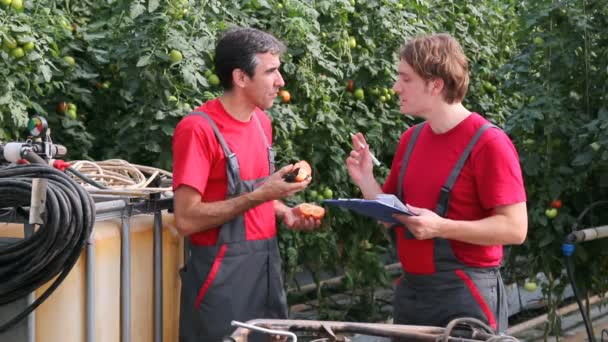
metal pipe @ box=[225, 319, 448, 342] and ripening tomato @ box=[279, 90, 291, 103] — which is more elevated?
ripening tomato @ box=[279, 90, 291, 103]

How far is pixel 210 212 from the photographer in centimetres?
331

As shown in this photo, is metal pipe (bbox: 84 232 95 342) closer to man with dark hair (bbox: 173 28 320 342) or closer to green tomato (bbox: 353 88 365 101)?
man with dark hair (bbox: 173 28 320 342)

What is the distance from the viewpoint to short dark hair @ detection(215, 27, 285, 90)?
3.61m

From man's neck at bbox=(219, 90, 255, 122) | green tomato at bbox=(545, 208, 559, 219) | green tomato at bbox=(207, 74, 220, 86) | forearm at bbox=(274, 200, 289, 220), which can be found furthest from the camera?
green tomato at bbox=(545, 208, 559, 219)

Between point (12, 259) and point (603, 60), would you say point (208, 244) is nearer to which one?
point (12, 259)

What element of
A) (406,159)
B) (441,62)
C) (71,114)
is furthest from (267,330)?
(71,114)

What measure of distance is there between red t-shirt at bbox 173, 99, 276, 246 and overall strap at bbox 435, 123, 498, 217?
2.39ft

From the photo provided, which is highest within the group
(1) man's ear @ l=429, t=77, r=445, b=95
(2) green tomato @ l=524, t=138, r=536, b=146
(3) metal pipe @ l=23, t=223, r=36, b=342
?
(1) man's ear @ l=429, t=77, r=445, b=95

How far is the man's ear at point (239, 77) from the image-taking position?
3582mm

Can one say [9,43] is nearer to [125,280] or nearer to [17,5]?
[17,5]

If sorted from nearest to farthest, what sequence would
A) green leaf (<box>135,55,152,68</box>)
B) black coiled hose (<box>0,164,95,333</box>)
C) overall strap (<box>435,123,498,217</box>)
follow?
black coiled hose (<box>0,164,95,333</box>) → overall strap (<box>435,123,498,217</box>) → green leaf (<box>135,55,152,68</box>)

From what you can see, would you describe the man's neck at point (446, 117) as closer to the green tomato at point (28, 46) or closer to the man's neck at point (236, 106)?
the man's neck at point (236, 106)

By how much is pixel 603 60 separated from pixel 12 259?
3753mm

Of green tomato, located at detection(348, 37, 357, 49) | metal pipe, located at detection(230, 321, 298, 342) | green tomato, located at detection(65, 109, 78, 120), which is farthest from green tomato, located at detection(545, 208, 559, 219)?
metal pipe, located at detection(230, 321, 298, 342)
